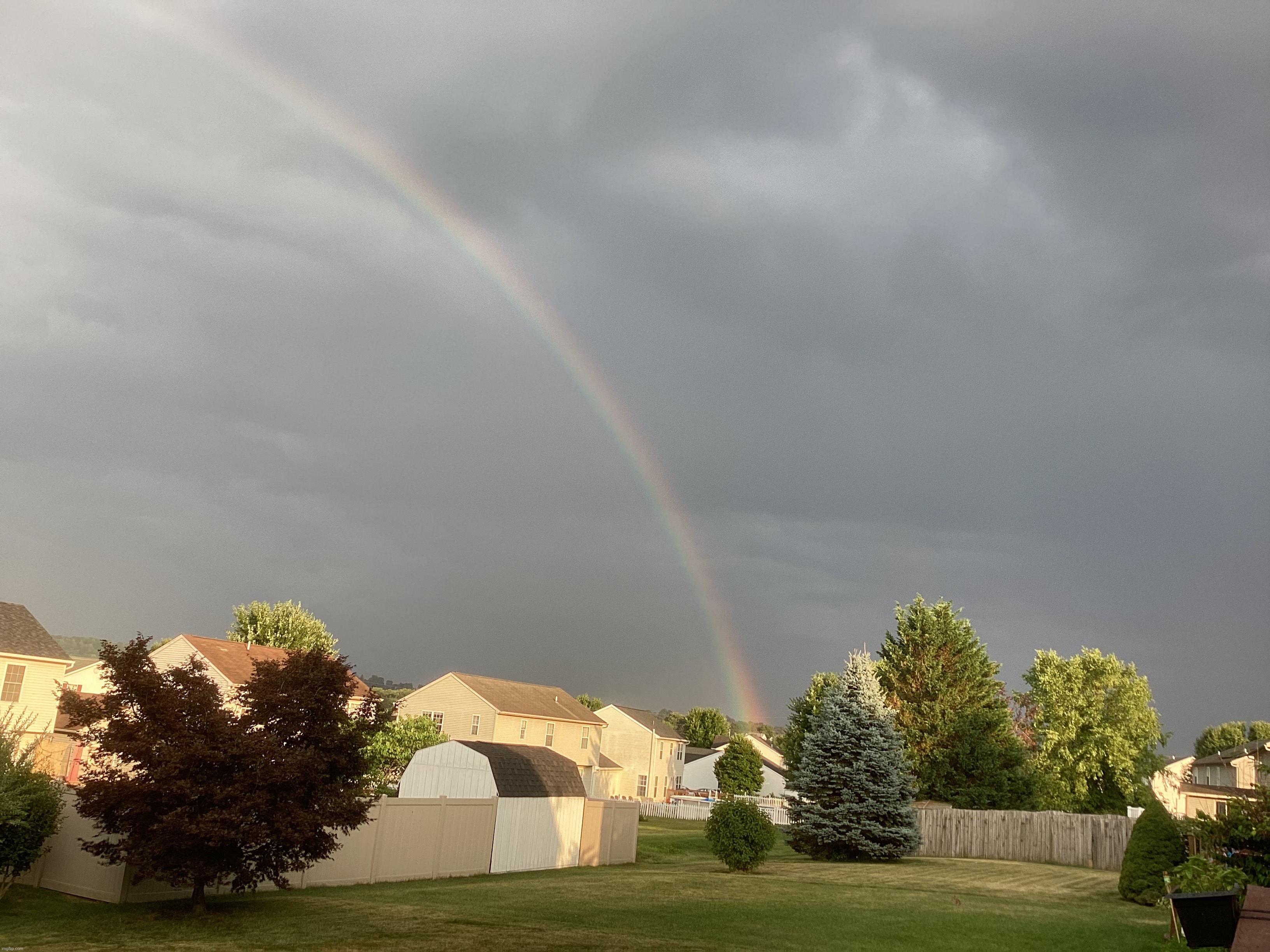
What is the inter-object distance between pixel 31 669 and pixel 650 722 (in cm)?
5804

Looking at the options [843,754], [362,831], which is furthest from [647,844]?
[362,831]

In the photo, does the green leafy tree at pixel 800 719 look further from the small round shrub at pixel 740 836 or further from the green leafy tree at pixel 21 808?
the green leafy tree at pixel 21 808

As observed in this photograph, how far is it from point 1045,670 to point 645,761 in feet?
125

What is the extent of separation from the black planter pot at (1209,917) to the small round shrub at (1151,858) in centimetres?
854

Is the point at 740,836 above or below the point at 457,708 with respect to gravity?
below

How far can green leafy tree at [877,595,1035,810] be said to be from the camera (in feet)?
146

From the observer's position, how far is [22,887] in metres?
17.9

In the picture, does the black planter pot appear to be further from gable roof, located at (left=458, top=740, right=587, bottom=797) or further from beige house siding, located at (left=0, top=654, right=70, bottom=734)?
beige house siding, located at (left=0, top=654, right=70, bottom=734)

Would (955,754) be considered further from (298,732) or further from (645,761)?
(645,761)

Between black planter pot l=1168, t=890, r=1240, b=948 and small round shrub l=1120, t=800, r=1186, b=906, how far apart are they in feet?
28.0

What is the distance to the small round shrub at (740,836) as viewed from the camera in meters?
26.5

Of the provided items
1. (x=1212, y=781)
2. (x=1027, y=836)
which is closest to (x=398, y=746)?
(x=1027, y=836)

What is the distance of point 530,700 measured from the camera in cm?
6931

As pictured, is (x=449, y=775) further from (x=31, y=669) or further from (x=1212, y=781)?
(x=1212, y=781)
